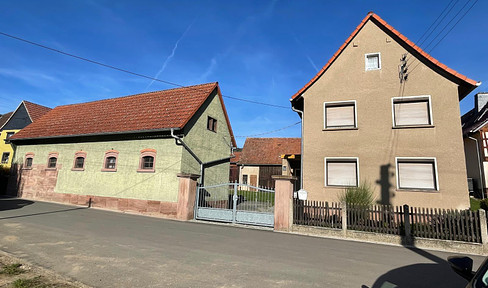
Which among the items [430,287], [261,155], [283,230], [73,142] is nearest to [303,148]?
[283,230]

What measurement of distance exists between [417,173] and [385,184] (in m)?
1.37

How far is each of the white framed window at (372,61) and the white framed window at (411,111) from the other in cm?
182

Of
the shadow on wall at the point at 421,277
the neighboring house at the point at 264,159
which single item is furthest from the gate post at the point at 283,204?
the neighboring house at the point at 264,159

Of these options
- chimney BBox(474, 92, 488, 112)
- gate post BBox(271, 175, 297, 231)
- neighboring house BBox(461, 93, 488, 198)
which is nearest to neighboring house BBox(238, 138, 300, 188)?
neighboring house BBox(461, 93, 488, 198)

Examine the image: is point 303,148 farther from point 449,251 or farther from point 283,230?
point 449,251

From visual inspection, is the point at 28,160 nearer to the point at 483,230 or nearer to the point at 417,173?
the point at 417,173

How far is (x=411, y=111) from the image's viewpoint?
11.5 m

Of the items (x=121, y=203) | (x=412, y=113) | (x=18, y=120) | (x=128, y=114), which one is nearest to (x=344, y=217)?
(x=412, y=113)

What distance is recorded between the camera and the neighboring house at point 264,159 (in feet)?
96.9

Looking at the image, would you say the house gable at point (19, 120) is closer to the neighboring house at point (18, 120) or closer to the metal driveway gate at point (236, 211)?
the neighboring house at point (18, 120)

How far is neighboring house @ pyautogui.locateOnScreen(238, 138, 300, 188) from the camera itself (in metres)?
29.5

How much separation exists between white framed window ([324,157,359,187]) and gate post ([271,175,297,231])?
8.54ft

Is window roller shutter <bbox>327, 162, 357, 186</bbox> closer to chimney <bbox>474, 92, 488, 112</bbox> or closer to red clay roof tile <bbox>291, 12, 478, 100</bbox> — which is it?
red clay roof tile <bbox>291, 12, 478, 100</bbox>

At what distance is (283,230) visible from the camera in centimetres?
1016
